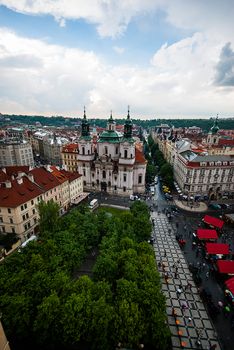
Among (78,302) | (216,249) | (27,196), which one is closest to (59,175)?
(27,196)

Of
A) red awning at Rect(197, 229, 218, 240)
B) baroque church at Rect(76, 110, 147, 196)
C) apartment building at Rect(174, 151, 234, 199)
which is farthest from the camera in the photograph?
baroque church at Rect(76, 110, 147, 196)

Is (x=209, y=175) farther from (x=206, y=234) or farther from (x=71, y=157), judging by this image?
(x=71, y=157)

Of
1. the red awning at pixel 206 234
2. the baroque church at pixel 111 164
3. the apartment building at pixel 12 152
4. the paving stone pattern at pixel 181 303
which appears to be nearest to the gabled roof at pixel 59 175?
the baroque church at pixel 111 164

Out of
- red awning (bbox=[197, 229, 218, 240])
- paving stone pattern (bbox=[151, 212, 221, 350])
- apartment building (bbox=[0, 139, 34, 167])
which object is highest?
apartment building (bbox=[0, 139, 34, 167])

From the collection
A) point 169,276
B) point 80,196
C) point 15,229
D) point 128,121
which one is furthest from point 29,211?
point 128,121

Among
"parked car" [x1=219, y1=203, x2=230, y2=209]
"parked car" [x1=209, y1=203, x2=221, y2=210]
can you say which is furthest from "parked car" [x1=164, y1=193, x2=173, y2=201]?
"parked car" [x1=219, y1=203, x2=230, y2=209]

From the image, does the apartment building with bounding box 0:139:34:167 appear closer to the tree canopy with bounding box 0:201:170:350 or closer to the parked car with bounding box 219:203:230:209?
the tree canopy with bounding box 0:201:170:350

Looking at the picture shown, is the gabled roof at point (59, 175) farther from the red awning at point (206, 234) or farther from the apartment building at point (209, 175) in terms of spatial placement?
the apartment building at point (209, 175)
